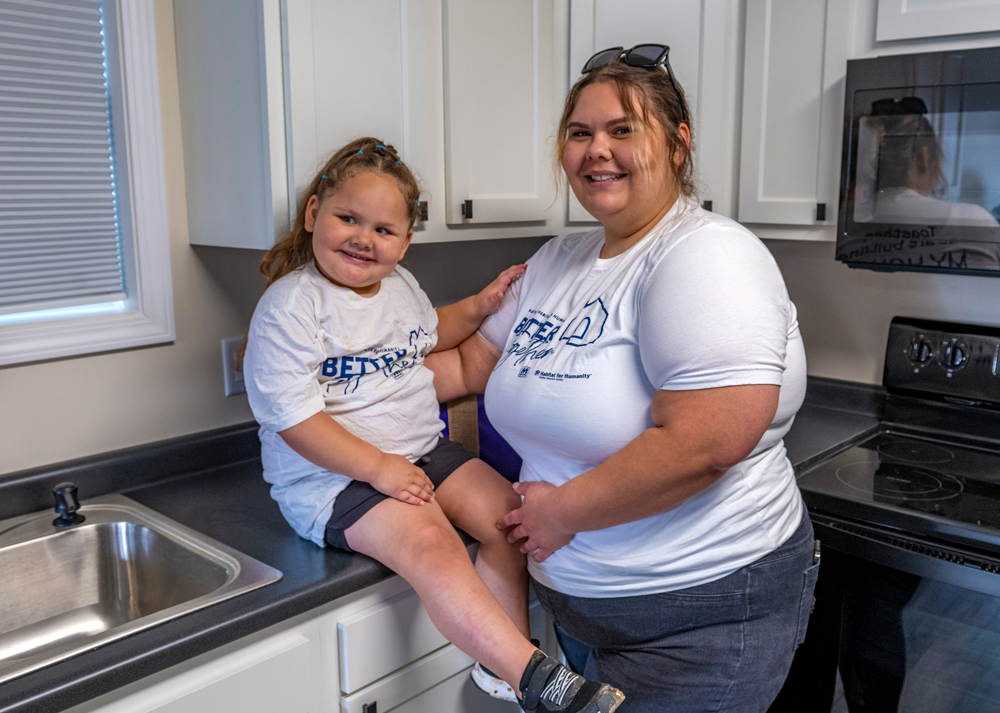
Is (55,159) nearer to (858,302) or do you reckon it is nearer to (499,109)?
(499,109)

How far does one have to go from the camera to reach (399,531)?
50.5 inches

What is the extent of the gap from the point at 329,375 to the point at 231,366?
0.52 meters

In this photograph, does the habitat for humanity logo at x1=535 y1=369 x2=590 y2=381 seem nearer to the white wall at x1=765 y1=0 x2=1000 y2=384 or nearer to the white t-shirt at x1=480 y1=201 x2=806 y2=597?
the white t-shirt at x1=480 y1=201 x2=806 y2=597

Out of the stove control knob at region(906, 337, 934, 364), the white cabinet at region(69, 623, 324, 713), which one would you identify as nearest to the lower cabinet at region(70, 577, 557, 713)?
the white cabinet at region(69, 623, 324, 713)

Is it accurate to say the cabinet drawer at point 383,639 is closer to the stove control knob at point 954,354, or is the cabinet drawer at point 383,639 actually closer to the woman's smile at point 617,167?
the woman's smile at point 617,167

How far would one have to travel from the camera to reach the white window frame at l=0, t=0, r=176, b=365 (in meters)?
1.54

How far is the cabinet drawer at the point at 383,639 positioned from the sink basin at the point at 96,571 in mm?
182

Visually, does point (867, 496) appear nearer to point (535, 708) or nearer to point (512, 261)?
point (535, 708)

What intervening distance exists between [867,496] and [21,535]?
1504 mm

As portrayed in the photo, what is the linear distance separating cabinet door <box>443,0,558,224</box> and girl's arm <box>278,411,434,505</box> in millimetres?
591

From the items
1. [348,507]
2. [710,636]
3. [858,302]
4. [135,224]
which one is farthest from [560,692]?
[858,302]

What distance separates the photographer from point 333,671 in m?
1.28

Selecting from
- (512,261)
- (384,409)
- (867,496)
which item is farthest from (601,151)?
(512,261)

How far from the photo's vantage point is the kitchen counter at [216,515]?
3.33 feet
